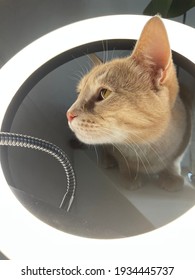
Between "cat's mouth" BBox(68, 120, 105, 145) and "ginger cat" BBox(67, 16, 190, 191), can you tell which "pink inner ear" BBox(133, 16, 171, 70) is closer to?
"ginger cat" BBox(67, 16, 190, 191)

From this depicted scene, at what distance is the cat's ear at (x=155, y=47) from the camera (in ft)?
1.90

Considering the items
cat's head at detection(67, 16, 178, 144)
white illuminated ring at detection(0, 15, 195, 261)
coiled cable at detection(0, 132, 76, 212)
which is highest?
cat's head at detection(67, 16, 178, 144)

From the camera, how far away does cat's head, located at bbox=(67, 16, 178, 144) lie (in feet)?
2.15

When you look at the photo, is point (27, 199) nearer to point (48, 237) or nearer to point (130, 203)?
point (48, 237)

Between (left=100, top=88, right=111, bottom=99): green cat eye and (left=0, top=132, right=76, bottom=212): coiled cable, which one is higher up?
(left=100, top=88, right=111, bottom=99): green cat eye

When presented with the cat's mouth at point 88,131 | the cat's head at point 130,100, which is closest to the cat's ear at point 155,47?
the cat's head at point 130,100

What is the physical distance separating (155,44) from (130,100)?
0.12 m

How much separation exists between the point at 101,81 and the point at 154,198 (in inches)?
11.8

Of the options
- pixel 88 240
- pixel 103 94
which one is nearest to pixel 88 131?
pixel 103 94

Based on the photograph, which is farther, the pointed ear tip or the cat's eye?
the cat's eye

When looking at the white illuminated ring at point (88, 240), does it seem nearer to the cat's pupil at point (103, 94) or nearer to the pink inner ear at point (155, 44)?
the pink inner ear at point (155, 44)

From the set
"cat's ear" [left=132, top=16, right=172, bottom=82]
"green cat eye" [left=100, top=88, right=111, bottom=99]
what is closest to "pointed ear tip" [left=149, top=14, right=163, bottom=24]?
"cat's ear" [left=132, top=16, right=172, bottom=82]

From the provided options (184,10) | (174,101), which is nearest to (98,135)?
(174,101)

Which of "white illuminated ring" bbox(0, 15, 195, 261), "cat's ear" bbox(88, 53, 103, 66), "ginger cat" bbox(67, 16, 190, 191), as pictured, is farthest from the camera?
"cat's ear" bbox(88, 53, 103, 66)
